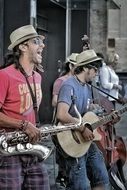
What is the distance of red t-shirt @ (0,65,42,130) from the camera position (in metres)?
4.43

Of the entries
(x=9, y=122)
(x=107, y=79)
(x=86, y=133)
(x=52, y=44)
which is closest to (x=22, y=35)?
(x=9, y=122)

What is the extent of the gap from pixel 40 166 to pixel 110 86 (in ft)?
18.4

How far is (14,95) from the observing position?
14.6 ft

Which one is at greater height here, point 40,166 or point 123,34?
point 123,34

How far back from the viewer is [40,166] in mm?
4625

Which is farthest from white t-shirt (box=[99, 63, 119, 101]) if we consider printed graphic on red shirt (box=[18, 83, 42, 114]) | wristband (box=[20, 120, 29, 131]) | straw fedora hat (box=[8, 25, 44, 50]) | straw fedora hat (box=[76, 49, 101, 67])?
wristband (box=[20, 120, 29, 131])

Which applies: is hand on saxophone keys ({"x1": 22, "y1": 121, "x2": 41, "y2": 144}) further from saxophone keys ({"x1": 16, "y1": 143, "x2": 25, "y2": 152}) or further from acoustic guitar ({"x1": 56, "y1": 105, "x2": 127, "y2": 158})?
acoustic guitar ({"x1": 56, "y1": 105, "x2": 127, "y2": 158})

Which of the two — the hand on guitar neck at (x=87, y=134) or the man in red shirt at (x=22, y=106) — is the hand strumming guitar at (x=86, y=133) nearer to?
the hand on guitar neck at (x=87, y=134)

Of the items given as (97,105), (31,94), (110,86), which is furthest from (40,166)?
(110,86)

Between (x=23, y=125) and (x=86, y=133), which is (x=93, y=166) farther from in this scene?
(x=23, y=125)

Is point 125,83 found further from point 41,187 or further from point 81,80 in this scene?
point 41,187

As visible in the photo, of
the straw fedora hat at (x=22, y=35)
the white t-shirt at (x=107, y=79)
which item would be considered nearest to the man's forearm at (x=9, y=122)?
the straw fedora hat at (x=22, y=35)

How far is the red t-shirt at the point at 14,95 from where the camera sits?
443cm

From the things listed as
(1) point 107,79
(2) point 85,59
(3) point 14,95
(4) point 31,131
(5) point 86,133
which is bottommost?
(5) point 86,133
